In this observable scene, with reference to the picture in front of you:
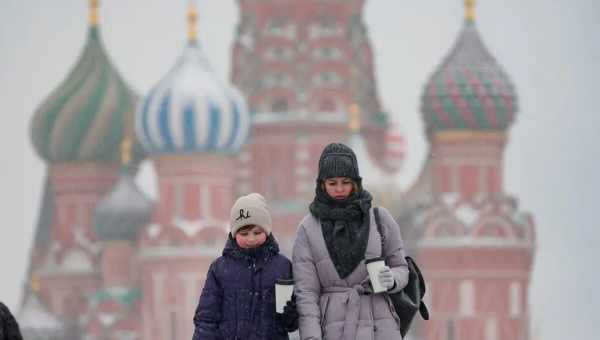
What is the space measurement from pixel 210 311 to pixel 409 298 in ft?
2.09

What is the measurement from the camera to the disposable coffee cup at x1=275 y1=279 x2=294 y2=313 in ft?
29.9

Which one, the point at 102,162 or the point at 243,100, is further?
the point at 102,162

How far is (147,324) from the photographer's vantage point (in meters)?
52.8

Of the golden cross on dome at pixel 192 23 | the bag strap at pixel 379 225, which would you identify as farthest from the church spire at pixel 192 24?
the bag strap at pixel 379 225

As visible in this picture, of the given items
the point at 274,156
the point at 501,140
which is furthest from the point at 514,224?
the point at 274,156

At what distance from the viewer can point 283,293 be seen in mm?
9141

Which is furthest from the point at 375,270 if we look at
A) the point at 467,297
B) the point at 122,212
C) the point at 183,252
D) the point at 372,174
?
the point at 122,212

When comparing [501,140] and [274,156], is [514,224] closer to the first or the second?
[501,140]

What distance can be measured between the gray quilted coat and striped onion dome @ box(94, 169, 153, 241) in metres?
44.2

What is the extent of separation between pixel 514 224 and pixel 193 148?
599cm

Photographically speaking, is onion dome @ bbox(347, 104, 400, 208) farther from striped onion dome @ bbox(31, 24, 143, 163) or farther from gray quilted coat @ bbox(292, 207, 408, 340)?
gray quilted coat @ bbox(292, 207, 408, 340)

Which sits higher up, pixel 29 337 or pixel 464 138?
pixel 464 138

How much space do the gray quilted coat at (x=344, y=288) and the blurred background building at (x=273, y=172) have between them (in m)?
40.5

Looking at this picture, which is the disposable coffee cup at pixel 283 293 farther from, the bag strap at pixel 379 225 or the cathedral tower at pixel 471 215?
the cathedral tower at pixel 471 215
